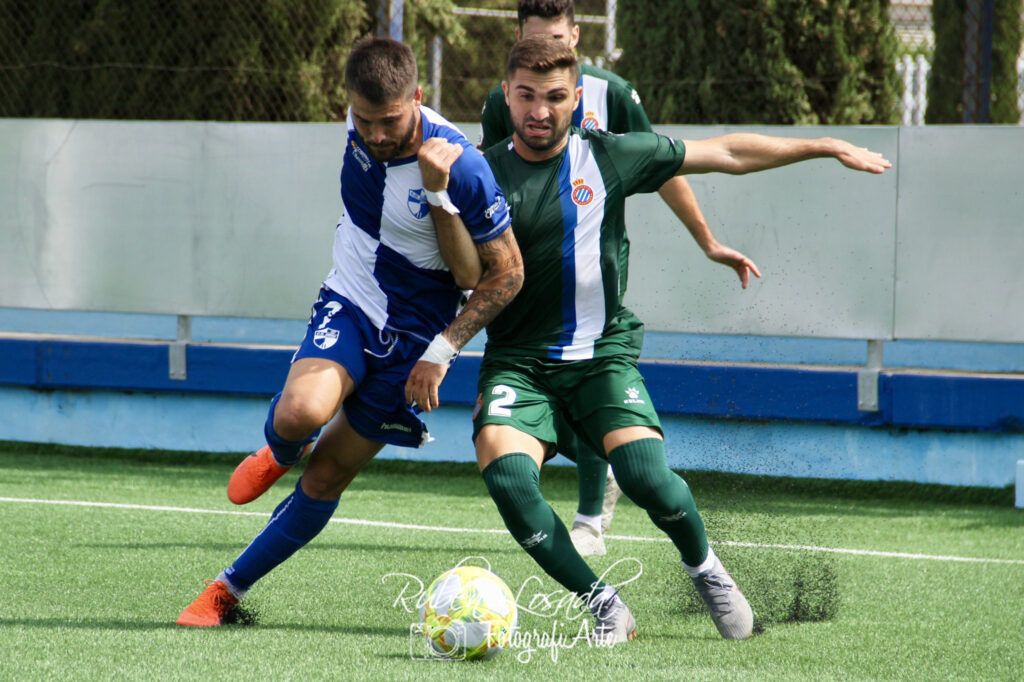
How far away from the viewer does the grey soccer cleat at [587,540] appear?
609cm

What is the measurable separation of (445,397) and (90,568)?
10.8 ft

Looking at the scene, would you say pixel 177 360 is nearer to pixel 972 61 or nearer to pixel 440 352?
pixel 440 352

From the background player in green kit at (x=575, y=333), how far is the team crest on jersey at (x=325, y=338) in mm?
496

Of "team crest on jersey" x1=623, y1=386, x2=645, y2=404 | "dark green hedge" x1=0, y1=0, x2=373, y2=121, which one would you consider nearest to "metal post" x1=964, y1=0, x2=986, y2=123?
"team crest on jersey" x1=623, y1=386, x2=645, y2=404

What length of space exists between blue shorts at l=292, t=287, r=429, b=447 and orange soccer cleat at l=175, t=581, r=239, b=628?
0.68m

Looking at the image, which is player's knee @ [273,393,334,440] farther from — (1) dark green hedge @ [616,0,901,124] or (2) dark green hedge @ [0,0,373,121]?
(2) dark green hedge @ [0,0,373,121]

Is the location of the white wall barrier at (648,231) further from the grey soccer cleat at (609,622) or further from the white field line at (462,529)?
the grey soccer cleat at (609,622)

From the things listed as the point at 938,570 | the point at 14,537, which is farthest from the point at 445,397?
the point at 938,570

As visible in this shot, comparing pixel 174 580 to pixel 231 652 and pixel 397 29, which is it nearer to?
pixel 231 652

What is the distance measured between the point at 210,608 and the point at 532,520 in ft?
3.69

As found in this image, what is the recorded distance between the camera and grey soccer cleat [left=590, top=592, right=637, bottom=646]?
4.43 m

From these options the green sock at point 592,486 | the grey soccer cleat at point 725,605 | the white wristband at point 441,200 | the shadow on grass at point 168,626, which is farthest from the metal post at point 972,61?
the shadow on grass at point 168,626

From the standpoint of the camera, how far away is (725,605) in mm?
4531

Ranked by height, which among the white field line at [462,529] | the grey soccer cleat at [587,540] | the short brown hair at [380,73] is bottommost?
the white field line at [462,529]
